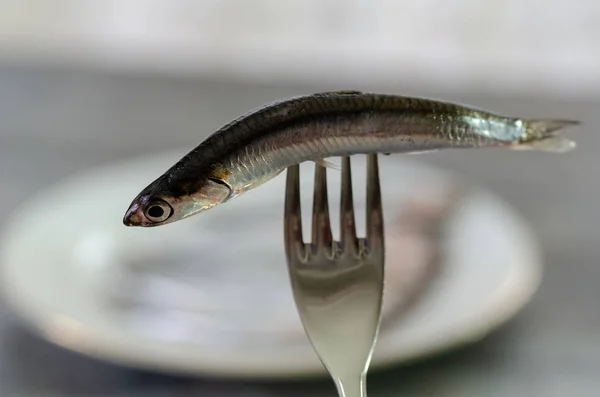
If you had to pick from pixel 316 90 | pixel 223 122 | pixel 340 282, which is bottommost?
pixel 340 282

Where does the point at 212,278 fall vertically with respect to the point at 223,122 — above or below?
below

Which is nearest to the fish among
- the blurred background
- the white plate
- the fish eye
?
the fish eye

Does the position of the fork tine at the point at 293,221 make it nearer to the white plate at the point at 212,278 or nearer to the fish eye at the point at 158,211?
the fish eye at the point at 158,211

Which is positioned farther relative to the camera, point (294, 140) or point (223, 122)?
point (223, 122)

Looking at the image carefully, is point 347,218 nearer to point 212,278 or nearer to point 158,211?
point 158,211

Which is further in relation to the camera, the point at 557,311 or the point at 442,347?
the point at 557,311

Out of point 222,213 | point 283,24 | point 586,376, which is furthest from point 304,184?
point 283,24

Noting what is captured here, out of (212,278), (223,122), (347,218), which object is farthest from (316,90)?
(347,218)

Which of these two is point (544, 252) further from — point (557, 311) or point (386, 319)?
point (386, 319)
